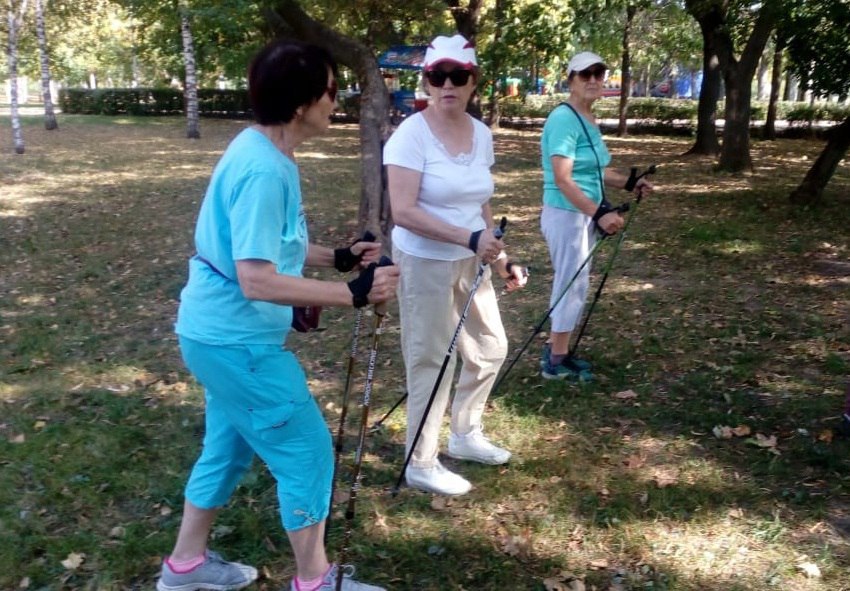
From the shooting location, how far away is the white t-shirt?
10.2ft

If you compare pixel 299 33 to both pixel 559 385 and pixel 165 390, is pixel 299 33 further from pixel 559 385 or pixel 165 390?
pixel 559 385

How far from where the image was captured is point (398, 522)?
344 centimetres

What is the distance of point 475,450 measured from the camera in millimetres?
3893

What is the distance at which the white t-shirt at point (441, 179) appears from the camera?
3.10 metres

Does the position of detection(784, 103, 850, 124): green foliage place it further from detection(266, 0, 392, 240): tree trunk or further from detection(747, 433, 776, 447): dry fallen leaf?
detection(747, 433, 776, 447): dry fallen leaf

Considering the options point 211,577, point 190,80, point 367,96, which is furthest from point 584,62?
point 190,80

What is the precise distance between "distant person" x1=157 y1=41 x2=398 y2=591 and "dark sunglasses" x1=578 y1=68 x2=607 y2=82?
2.24m

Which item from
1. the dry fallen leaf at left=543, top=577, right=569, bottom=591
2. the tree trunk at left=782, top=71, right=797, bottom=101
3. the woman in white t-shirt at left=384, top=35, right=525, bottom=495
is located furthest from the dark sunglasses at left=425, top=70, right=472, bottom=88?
the tree trunk at left=782, top=71, right=797, bottom=101

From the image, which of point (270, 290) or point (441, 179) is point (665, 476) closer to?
point (441, 179)

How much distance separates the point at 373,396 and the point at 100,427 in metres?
1.64

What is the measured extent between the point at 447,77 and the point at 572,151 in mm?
1336

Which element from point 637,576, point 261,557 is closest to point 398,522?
point 261,557

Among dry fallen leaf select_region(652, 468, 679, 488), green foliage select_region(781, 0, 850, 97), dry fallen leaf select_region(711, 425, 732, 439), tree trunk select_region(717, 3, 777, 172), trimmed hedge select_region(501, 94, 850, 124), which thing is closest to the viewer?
dry fallen leaf select_region(652, 468, 679, 488)

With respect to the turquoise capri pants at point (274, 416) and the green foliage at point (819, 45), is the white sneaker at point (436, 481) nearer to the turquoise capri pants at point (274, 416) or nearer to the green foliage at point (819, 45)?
the turquoise capri pants at point (274, 416)
